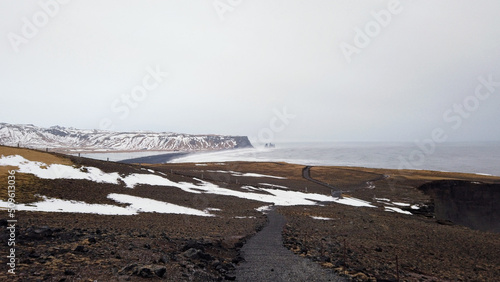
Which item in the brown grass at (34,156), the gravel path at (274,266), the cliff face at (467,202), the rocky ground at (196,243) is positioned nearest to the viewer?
the rocky ground at (196,243)

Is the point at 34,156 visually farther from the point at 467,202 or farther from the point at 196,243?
the point at 467,202

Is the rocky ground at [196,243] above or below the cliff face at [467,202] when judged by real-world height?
above

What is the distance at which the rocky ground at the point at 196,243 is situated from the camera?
10.1 meters

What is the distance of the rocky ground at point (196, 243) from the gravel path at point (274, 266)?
2.04ft

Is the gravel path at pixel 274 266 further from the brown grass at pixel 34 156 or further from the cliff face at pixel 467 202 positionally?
the cliff face at pixel 467 202

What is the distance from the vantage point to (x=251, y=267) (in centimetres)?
1298

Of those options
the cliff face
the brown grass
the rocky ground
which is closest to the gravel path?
the rocky ground

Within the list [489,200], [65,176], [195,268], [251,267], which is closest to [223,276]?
[195,268]

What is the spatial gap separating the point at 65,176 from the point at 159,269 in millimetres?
27055

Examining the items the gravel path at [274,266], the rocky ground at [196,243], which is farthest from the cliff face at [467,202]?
the gravel path at [274,266]

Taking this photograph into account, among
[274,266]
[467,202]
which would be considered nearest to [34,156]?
[274,266]

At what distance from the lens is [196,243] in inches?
579

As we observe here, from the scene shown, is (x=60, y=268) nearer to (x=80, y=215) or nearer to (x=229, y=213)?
(x=80, y=215)

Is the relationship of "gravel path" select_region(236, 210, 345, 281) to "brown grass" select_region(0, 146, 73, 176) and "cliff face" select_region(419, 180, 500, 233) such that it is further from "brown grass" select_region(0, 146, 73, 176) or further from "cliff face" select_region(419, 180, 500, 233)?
"cliff face" select_region(419, 180, 500, 233)
